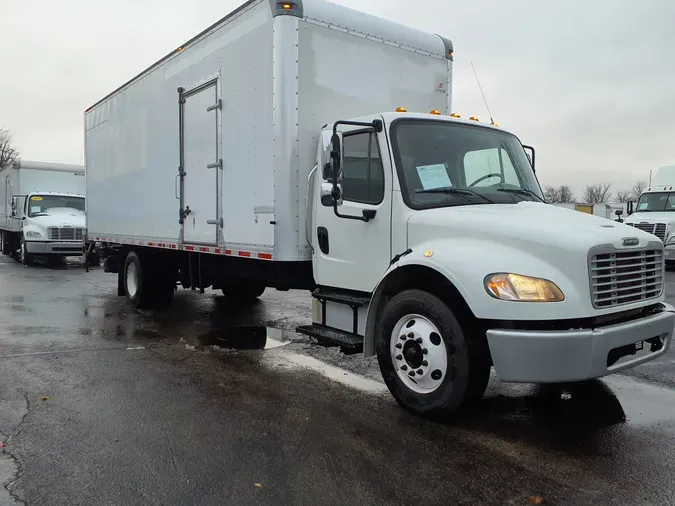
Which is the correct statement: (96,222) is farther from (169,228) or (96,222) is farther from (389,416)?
(389,416)

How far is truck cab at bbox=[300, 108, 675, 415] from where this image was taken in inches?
149

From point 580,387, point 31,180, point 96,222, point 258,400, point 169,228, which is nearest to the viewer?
point 258,400

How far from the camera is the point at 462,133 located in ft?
17.5

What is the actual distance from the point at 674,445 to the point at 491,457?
1339 mm

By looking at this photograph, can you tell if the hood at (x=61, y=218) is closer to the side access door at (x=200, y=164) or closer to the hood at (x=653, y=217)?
the side access door at (x=200, y=164)

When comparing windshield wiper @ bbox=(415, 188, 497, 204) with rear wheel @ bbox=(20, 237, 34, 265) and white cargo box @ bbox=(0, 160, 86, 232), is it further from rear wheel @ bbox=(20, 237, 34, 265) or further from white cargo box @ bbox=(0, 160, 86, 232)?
white cargo box @ bbox=(0, 160, 86, 232)

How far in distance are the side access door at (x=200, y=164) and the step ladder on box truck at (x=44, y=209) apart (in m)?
12.5

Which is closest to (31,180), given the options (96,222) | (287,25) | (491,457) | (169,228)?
(96,222)

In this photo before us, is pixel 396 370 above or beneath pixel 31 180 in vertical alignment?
beneath

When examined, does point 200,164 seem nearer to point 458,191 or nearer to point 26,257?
point 458,191

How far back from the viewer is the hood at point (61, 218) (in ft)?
62.4

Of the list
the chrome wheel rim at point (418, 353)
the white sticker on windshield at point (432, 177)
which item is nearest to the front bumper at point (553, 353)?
the chrome wheel rim at point (418, 353)

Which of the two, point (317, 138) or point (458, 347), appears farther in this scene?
point (317, 138)

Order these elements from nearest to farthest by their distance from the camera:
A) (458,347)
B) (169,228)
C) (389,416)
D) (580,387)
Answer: (458,347), (389,416), (580,387), (169,228)
